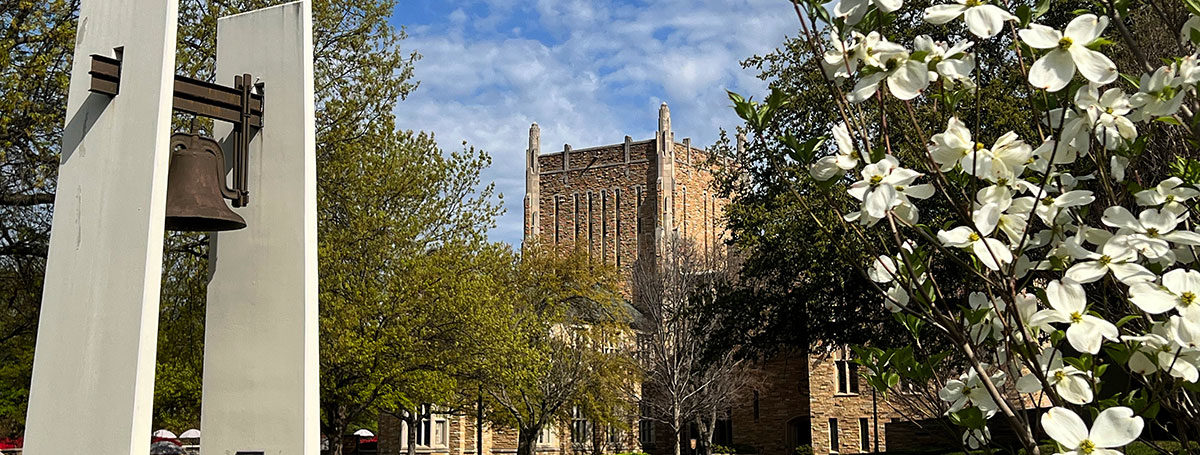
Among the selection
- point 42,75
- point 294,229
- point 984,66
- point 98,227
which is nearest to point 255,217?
point 294,229

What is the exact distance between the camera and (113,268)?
4074mm

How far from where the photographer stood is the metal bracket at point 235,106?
4.71 meters

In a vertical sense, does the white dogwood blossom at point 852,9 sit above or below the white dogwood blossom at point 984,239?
above

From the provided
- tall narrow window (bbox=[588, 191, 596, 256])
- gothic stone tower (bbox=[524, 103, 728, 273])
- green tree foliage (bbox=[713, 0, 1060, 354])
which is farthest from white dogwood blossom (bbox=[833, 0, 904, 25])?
tall narrow window (bbox=[588, 191, 596, 256])

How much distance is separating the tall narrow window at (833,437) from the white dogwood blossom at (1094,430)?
39421 millimetres

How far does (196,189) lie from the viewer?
15.3 feet

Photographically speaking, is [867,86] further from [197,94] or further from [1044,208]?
[197,94]

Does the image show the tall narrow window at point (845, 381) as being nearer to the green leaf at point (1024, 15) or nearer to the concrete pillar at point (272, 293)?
the concrete pillar at point (272, 293)

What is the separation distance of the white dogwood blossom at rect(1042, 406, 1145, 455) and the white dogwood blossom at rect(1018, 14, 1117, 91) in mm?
598

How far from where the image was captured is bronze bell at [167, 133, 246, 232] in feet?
15.2

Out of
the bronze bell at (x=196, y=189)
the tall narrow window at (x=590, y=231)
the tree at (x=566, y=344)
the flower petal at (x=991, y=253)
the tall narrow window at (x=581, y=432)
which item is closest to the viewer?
the flower petal at (x=991, y=253)

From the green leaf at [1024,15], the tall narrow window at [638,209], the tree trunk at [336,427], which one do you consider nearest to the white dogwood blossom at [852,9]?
the green leaf at [1024,15]

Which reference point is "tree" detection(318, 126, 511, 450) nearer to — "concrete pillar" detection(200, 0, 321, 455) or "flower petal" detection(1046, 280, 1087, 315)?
"concrete pillar" detection(200, 0, 321, 455)

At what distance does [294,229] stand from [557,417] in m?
27.2
